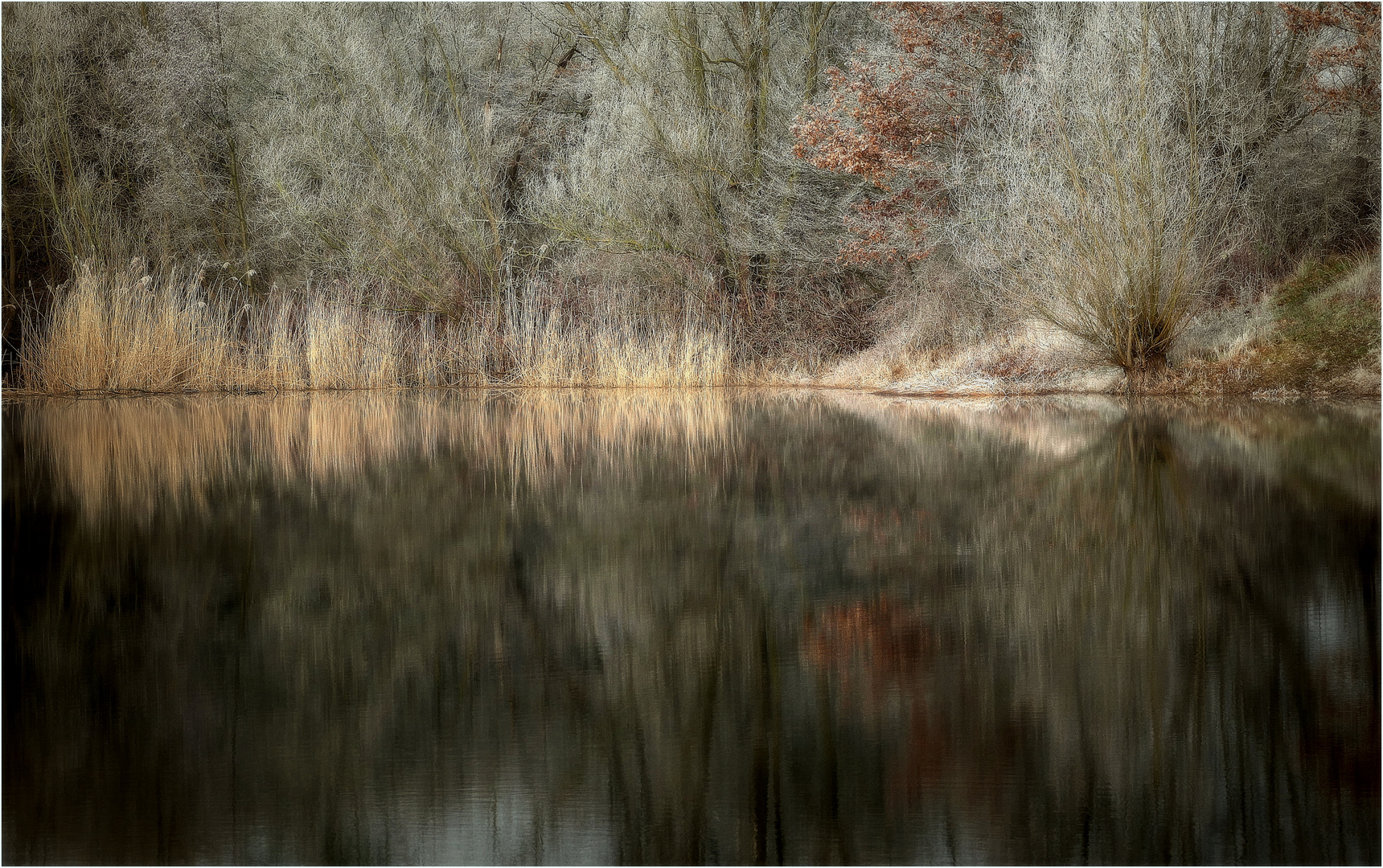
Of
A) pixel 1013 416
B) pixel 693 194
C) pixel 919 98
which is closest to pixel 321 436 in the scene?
pixel 1013 416

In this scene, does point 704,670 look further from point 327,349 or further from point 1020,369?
point 327,349

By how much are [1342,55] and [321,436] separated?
1191 centimetres

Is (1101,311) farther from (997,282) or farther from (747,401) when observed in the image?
(747,401)

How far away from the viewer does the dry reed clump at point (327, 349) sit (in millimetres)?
14367

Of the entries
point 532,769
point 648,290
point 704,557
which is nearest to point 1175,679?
point 532,769

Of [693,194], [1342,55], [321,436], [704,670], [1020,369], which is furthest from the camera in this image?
[693,194]

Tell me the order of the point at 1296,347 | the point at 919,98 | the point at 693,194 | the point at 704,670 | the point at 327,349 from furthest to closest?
the point at 693,194 < the point at 327,349 < the point at 919,98 < the point at 1296,347 < the point at 704,670

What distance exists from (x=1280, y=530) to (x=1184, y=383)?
8.38 m

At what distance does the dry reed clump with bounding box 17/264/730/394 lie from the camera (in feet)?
47.1

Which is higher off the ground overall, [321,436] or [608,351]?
[608,351]

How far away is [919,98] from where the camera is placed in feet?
49.8

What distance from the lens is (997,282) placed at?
12859 millimetres

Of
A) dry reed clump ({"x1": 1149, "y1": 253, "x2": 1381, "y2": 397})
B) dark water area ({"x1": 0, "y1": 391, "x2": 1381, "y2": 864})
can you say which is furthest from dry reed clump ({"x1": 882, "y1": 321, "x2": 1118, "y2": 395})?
dark water area ({"x1": 0, "y1": 391, "x2": 1381, "y2": 864})

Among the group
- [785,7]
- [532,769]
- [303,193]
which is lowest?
[532,769]
